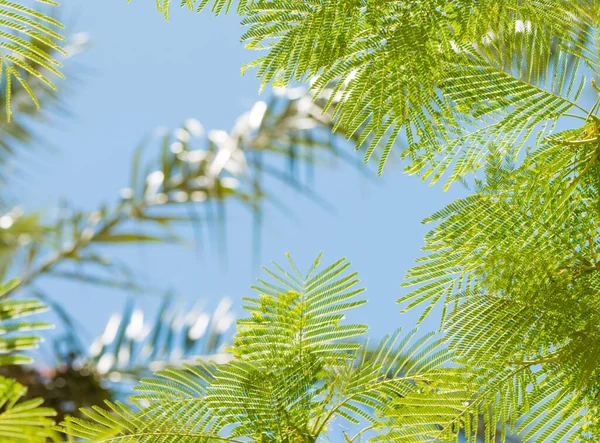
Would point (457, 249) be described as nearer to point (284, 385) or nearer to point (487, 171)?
point (487, 171)

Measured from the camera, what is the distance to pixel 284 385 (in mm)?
887

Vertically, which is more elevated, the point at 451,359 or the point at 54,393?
the point at 451,359

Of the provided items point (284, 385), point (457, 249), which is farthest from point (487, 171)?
point (284, 385)

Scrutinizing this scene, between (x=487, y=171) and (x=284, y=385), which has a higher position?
(x=487, y=171)

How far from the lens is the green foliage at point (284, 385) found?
2.87 feet

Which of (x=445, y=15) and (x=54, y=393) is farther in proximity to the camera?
(x=54, y=393)

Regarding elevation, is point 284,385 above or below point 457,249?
below

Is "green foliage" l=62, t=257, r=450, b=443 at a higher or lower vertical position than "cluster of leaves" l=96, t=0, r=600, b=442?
lower

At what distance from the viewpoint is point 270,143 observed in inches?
184

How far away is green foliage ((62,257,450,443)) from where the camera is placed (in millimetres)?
875

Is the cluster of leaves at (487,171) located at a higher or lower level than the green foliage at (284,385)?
higher

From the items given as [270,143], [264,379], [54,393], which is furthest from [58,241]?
[264,379]

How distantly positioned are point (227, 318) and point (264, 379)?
330cm

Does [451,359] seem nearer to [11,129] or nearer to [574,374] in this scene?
[574,374]
